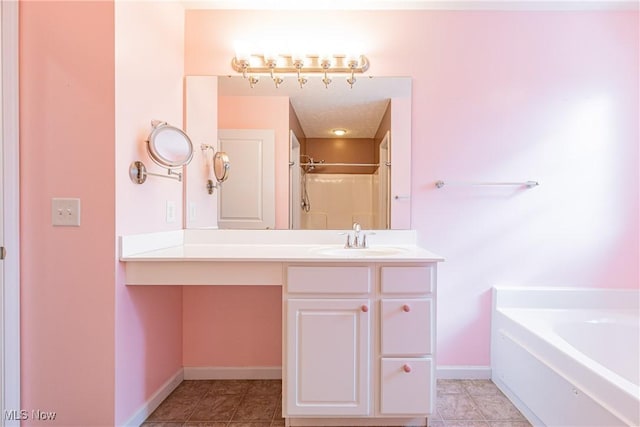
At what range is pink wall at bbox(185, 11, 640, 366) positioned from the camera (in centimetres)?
198

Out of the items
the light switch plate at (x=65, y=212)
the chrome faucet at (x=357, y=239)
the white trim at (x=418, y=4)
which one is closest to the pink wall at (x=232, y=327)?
the chrome faucet at (x=357, y=239)

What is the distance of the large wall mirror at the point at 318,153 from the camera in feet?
6.56

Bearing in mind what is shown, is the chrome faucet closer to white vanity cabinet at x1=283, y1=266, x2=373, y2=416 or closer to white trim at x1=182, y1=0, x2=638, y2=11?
white vanity cabinet at x1=283, y1=266, x2=373, y2=416

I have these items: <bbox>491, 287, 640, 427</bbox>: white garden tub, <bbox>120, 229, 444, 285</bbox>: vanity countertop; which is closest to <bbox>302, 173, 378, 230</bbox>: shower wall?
<bbox>120, 229, 444, 285</bbox>: vanity countertop

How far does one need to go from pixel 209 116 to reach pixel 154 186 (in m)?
0.60

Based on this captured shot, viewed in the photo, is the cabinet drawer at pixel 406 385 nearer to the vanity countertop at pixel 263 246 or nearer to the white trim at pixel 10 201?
the vanity countertop at pixel 263 246

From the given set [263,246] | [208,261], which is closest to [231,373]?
[263,246]

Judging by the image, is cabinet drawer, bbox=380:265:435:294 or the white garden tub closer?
the white garden tub

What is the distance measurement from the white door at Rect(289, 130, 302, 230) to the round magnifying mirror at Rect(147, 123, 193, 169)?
1.93 feet

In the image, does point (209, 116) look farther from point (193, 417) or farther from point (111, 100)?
point (193, 417)

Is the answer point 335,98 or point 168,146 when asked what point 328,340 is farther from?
point 335,98

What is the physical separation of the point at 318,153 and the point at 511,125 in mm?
1202

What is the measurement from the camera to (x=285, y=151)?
2012mm

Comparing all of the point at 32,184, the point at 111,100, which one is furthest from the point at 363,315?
the point at 32,184
